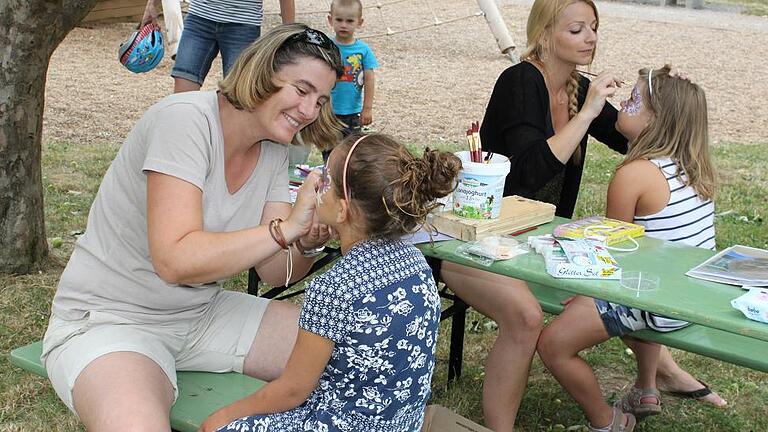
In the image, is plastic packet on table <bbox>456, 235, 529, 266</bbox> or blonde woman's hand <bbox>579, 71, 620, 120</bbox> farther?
blonde woman's hand <bbox>579, 71, 620, 120</bbox>

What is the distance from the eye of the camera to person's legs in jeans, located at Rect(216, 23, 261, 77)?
5449 mm

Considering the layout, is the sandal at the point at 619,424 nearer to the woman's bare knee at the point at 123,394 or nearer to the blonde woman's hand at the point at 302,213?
the blonde woman's hand at the point at 302,213

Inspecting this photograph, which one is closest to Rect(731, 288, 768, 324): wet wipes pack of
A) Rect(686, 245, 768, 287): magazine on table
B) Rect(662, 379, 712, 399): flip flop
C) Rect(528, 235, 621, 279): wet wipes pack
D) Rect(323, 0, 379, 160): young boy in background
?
Rect(686, 245, 768, 287): magazine on table

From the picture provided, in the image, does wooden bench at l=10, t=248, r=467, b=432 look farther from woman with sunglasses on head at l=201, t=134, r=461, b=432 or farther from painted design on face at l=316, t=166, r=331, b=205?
painted design on face at l=316, t=166, r=331, b=205

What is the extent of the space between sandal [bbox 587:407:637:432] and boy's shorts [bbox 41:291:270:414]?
118cm

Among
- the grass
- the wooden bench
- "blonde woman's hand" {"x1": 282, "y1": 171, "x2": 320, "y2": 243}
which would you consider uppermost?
"blonde woman's hand" {"x1": 282, "y1": 171, "x2": 320, "y2": 243}

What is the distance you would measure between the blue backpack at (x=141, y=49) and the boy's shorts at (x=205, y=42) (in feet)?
1.33

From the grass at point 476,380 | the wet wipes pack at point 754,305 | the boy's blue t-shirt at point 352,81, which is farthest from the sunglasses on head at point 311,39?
the boy's blue t-shirt at point 352,81

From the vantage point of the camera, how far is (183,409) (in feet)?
7.70

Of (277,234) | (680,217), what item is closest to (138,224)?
(277,234)

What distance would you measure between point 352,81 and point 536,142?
10.7 feet

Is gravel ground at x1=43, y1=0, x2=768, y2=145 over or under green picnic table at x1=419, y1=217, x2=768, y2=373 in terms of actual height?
under

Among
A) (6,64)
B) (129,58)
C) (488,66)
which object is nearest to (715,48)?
(488,66)

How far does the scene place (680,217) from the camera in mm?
2955
